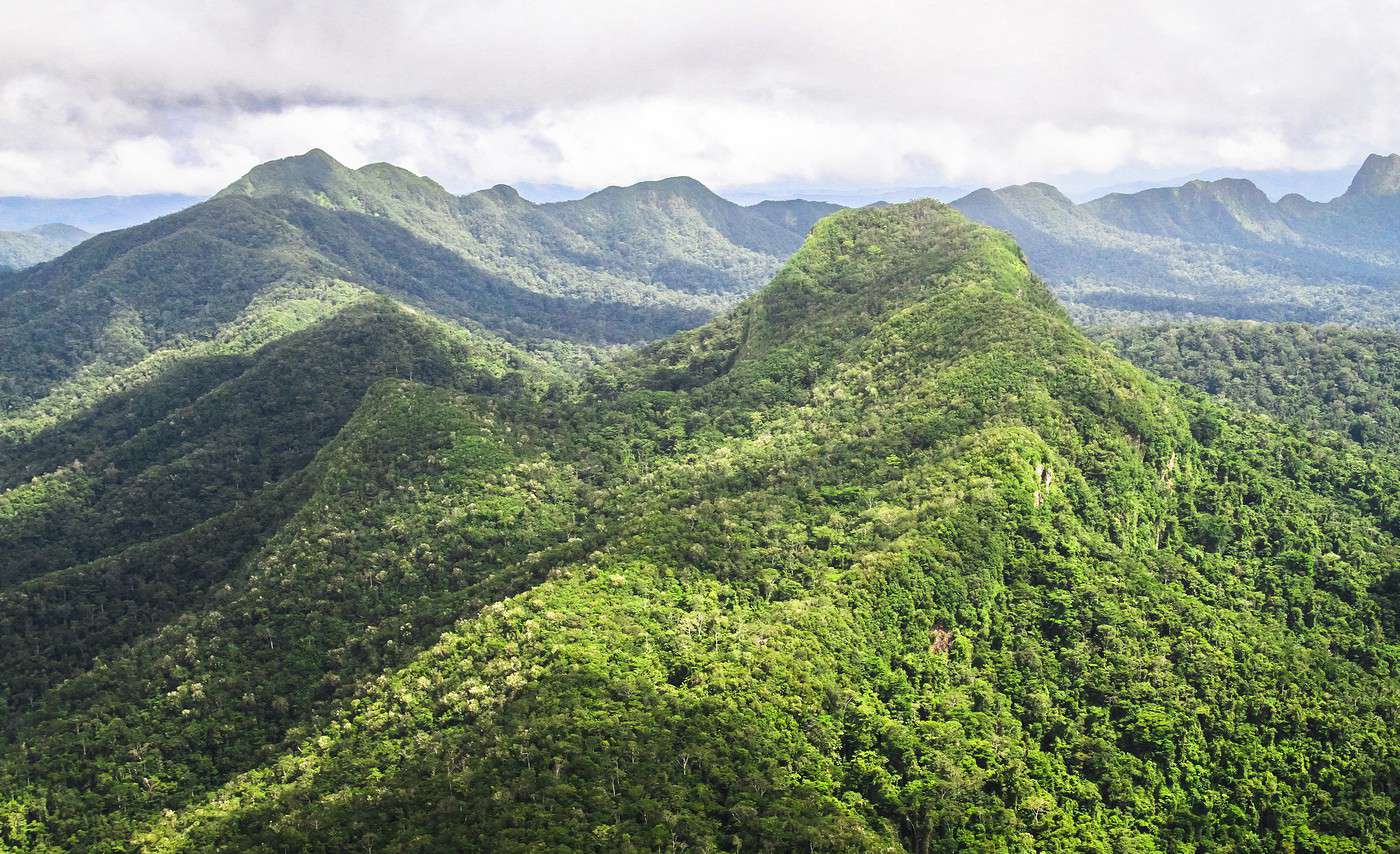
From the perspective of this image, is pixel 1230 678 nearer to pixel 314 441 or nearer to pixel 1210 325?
pixel 314 441

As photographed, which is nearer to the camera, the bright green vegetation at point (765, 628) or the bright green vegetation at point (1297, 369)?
the bright green vegetation at point (765, 628)

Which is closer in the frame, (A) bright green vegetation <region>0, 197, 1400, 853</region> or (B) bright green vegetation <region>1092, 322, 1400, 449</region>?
(A) bright green vegetation <region>0, 197, 1400, 853</region>

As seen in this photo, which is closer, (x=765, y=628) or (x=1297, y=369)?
(x=765, y=628)

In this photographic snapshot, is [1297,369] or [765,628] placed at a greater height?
[1297,369]

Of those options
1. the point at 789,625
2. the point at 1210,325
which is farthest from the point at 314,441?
the point at 1210,325
